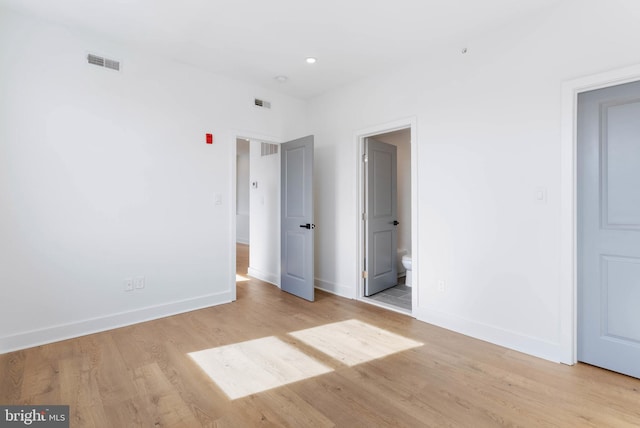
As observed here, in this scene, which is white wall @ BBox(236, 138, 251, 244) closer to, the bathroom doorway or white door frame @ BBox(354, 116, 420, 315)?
the bathroom doorway

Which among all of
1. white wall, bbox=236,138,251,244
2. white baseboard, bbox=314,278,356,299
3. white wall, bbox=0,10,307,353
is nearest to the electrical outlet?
white wall, bbox=0,10,307,353

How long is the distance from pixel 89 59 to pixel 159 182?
1.28 metres

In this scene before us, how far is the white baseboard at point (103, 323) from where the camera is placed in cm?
260

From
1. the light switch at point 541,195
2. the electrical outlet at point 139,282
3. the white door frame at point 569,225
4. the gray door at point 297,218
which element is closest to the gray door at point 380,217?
the gray door at point 297,218

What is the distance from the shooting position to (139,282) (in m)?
3.24

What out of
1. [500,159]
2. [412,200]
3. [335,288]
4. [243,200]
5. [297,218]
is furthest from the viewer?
[243,200]

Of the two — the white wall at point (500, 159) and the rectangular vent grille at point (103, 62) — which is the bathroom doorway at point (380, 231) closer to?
the white wall at point (500, 159)

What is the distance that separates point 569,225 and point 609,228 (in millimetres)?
238

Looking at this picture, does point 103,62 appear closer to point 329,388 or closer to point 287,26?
point 287,26

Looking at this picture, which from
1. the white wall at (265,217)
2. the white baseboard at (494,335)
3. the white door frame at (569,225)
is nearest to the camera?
the white door frame at (569,225)

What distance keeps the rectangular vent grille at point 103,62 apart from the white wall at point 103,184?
6 centimetres

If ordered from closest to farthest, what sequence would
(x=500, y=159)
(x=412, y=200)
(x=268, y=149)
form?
1. (x=500, y=159)
2. (x=412, y=200)
3. (x=268, y=149)

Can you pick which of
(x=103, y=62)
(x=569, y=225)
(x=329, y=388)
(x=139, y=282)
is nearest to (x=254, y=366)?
(x=329, y=388)

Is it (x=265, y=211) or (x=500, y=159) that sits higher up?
(x=500, y=159)
